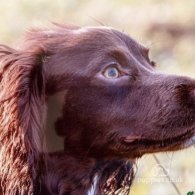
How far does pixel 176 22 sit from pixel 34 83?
6182 millimetres

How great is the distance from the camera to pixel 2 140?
5367 millimetres

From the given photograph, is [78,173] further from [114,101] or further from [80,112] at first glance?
[114,101]

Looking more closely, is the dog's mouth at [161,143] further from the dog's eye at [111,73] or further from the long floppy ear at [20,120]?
the long floppy ear at [20,120]

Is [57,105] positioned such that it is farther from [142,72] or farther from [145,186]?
[145,186]

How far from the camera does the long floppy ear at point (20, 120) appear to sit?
533 cm

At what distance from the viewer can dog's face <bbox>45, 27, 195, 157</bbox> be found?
214 inches

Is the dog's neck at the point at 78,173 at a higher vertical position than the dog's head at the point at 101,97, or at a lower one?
lower

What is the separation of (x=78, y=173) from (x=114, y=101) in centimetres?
46

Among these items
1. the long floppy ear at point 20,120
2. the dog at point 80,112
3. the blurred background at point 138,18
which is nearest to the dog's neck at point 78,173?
the dog at point 80,112

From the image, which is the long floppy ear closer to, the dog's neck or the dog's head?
the dog's head

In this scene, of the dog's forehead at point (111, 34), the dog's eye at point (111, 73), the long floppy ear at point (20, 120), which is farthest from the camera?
the dog's forehead at point (111, 34)

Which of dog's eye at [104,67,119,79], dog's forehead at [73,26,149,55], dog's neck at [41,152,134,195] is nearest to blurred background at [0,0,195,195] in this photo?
dog's forehead at [73,26,149,55]

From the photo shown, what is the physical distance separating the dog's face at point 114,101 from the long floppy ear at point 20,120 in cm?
11

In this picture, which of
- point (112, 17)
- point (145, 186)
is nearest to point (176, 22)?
point (112, 17)
